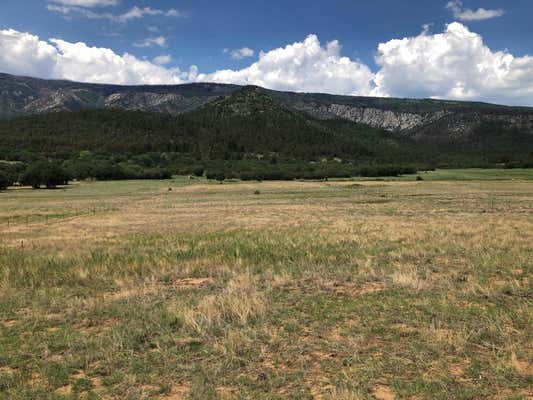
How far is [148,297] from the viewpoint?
39.7 ft

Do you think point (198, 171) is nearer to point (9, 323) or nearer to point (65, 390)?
point (9, 323)

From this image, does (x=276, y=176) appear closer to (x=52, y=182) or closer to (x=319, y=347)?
(x=52, y=182)

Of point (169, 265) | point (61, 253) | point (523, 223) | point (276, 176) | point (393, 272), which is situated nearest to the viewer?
point (393, 272)

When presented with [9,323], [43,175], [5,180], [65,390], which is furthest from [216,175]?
[65,390]

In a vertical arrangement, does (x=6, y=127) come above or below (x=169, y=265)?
above

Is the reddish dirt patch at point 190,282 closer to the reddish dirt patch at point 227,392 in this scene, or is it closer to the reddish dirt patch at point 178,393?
the reddish dirt patch at point 178,393

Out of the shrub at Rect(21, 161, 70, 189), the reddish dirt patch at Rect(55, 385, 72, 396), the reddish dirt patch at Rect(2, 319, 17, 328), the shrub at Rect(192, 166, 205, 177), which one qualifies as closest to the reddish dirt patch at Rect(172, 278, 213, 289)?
the reddish dirt patch at Rect(2, 319, 17, 328)

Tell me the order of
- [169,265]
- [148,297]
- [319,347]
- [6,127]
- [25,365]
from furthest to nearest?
1. [6,127]
2. [169,265]
3. [148,297]
4. [319,347]
5. [25,365]

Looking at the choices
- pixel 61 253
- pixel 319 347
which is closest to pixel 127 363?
pixel 319 347

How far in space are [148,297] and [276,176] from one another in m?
128

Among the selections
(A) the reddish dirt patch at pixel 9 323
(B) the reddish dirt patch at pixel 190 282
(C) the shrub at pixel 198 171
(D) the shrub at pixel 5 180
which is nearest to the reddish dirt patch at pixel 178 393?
(A) the reddish dirt patch at pixel 9 323

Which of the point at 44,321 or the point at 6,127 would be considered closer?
the point at 44,321

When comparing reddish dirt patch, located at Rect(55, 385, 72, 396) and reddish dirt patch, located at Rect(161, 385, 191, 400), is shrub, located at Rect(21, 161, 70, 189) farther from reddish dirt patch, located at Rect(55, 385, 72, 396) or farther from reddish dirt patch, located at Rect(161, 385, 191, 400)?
reddish dirt patch, located at Rect(161, 385, 191, 400)

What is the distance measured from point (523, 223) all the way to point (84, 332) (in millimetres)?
26706
